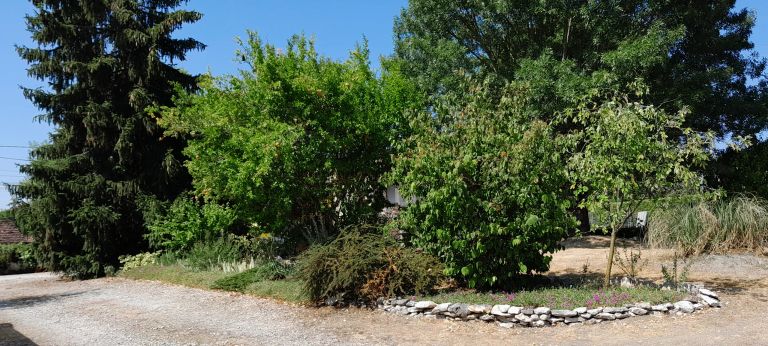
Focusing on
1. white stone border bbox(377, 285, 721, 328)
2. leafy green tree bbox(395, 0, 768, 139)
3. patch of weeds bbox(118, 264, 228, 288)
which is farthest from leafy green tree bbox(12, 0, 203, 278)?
white stone border bbox(377, 285, 721, 328)

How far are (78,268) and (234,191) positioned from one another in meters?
7.33

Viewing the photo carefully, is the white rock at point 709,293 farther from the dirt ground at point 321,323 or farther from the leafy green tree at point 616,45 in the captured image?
the leafy green tree at point 616,45

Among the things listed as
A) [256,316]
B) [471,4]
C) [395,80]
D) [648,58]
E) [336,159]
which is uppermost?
[471,4]

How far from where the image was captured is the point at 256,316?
823 centimetres

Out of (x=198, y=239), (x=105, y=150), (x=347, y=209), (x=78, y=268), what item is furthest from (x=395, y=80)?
(x=78, y=268)

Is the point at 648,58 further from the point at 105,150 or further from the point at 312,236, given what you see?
the point at 105,150

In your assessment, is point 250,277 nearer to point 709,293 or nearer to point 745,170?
point 709,293

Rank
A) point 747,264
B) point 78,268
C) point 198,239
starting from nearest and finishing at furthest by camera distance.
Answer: point 747,264
point 198,239
point 78,268

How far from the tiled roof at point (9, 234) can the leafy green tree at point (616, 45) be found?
66.7 ft

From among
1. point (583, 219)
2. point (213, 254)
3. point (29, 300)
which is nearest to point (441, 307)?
point (213, 254)

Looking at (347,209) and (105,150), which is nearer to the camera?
(347,209)

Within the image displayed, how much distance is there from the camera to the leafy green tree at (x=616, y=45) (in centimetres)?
1395

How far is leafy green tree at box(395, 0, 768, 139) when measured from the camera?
45.8ft

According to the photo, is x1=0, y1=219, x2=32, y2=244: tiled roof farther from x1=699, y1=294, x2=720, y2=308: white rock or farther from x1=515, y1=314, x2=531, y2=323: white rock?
x1=699, y1=294, x2=720, y2=308: white rock
